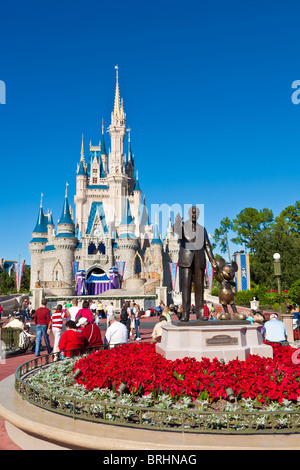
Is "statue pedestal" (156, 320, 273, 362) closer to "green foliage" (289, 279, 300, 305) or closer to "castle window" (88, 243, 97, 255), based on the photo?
"green foliage" (289, 279, 300, 305)

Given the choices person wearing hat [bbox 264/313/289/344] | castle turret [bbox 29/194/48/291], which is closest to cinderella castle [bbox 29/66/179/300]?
castle turret [bbox 29/194/48/291]

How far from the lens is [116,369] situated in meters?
6.02

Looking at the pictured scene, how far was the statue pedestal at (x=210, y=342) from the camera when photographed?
692 cm

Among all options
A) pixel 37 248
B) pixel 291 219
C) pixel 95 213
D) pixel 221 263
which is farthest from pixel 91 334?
pixel 95 213

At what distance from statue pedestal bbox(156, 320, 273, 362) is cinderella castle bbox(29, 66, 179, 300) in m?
38.9

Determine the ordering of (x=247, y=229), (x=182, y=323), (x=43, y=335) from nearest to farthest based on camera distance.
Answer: (x=182, y=323)
(x=43, y=335)
(x=247, y=229)

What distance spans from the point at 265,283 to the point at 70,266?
29.5 m

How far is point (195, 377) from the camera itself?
5383 mm

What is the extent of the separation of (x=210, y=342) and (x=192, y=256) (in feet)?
6.09

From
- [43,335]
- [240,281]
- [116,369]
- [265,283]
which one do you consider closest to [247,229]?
[265,283]

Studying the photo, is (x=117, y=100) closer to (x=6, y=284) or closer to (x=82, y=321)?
(x=6, y=284)
